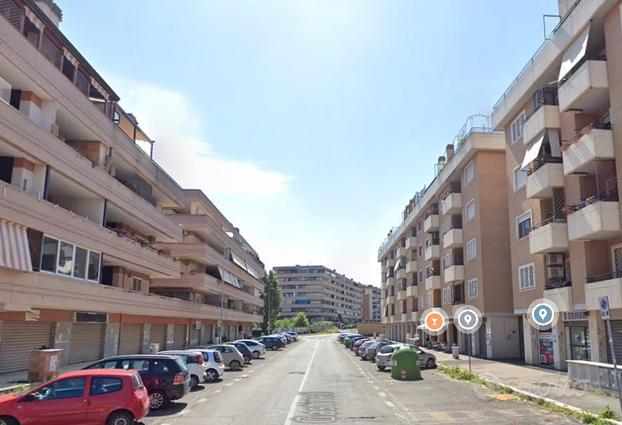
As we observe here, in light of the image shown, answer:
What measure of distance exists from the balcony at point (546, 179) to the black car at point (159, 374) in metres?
20.0

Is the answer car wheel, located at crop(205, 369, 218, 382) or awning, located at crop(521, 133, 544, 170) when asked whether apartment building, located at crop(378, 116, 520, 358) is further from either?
car wheel, located at crop(205, 369, 218, 382)

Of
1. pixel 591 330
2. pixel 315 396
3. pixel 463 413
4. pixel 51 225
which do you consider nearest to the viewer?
pixel 463 413

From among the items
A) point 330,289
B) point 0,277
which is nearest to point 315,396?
point 0,277

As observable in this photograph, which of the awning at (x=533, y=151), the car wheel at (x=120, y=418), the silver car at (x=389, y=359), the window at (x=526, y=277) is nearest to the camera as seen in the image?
the car wheel at (x=120, y=418)

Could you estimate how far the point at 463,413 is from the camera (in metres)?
15.6

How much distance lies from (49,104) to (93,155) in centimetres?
595

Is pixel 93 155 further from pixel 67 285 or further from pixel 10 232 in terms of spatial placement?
pixel 10 232

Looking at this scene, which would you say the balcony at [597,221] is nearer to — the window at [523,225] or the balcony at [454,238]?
the window at [523,225]

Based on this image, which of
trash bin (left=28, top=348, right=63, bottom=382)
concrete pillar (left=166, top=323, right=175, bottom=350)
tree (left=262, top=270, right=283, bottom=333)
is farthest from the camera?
tree (left=262, top=270, right=283, bottom=333)

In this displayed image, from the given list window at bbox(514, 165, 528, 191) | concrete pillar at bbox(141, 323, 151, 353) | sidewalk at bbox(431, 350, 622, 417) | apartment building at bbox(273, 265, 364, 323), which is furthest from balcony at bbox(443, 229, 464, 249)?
apartment building at bbox(273, 265, 364, 323)

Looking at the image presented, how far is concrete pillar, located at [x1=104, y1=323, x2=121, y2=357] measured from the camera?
109 feet

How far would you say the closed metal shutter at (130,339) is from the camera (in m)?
36.3

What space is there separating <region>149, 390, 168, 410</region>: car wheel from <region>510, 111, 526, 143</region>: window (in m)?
25.8

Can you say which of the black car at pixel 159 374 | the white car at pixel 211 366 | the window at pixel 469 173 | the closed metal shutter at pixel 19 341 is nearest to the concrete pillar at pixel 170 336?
the closed metal shutter at pixel 19 341
